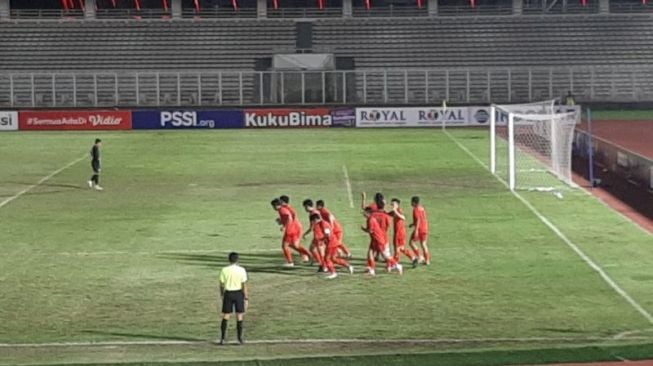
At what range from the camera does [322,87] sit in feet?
243

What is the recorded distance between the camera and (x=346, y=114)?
69.3m

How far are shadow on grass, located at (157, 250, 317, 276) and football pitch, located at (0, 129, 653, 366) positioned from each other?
67mm

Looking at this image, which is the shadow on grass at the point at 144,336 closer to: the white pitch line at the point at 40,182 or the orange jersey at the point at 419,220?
the orange jersey at the point at 419,220

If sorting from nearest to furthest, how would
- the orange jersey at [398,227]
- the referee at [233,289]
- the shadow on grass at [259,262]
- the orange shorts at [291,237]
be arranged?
the referee at [233,289] < the orange jersey at [398,227] < the shadow on grass at [259,262] < the orange shorts at [291,237]

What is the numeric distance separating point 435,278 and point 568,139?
21337 mm

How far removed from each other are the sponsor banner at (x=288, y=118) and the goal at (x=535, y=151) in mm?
16679

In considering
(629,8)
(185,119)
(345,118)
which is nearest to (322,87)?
(345,118)

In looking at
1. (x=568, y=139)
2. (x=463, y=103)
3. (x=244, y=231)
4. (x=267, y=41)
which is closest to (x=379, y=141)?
(x=463, y=103)

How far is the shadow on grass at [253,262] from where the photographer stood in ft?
85.6

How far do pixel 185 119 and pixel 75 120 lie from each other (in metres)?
6.09

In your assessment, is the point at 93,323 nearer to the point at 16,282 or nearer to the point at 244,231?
the point at 16,282

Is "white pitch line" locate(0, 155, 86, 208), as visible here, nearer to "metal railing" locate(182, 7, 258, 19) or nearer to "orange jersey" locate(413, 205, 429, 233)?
"orange jersey" locate(413, 205, 429, 233)

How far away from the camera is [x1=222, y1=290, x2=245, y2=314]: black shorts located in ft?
63.3

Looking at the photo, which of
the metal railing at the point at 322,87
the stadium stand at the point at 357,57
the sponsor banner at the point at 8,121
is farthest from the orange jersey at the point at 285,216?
the stadium stand at the point at 357,57
